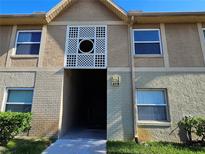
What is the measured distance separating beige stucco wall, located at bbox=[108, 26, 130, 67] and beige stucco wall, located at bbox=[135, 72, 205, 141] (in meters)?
1.17

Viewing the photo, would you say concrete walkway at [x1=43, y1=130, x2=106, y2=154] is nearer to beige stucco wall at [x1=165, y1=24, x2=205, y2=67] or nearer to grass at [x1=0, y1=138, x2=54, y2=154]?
grass at [x1=0, y1=138, x2=54, y2=154]

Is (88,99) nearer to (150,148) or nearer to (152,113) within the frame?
(152,113)

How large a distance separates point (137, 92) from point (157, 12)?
4.34 metres

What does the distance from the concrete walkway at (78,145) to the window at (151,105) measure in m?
2.36

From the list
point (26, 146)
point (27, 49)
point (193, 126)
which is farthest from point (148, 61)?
point (26, 146)

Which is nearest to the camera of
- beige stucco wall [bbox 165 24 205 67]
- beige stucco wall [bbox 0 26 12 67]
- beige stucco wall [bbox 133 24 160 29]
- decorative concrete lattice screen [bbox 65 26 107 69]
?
beige stucco wall [bbox 165 24 205 67]

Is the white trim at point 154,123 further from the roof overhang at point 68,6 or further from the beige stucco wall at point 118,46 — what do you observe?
the roof overhang at point 68,6

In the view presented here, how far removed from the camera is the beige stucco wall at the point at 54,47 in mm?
9039

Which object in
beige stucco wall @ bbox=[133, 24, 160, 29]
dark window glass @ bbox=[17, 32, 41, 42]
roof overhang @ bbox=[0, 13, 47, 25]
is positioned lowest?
dark window glass @ bbox=[17, 32, 41, 42]

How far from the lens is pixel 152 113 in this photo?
8.45m

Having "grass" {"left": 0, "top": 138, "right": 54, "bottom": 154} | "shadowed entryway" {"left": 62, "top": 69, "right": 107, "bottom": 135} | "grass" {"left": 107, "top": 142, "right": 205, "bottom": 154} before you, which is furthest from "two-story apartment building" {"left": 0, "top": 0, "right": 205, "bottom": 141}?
"shadowed entryway" {"left": 62, "top": 69, "right": 107, "bottom": 135}

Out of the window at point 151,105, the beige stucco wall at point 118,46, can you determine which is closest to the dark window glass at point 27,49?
the beige stucco wall at point 118,46

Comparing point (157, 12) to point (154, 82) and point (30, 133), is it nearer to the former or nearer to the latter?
point (154, 82)

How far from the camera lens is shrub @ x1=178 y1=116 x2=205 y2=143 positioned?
724cm
